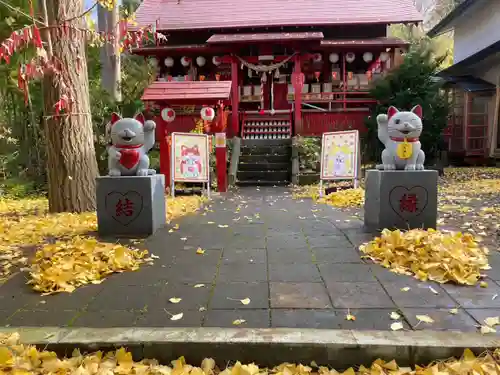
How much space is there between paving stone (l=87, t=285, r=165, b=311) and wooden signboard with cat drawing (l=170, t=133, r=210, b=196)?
560 centimetres

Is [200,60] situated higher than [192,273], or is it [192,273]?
[200,60]

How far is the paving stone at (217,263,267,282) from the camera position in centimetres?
362

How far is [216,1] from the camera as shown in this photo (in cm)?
1803

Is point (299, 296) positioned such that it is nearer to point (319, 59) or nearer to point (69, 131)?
point (69, 131)

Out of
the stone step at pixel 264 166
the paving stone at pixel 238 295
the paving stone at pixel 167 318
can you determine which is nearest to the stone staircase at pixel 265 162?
the stone step at pixel 264 166

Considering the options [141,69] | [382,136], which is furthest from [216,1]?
[382,136]

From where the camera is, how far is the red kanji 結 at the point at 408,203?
5.04 meters

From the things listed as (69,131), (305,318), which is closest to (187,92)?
(69,131)

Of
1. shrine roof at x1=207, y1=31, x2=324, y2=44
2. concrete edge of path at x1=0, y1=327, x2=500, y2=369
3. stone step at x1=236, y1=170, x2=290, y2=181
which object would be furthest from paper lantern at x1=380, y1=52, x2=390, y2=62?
concrete edge of path at x1=0, y1=327, x2=500, y2=369

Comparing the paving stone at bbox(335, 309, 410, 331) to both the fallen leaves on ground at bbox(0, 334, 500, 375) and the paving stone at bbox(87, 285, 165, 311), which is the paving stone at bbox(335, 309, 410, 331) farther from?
the paving stone at bbox(87, 285, 165, 311)

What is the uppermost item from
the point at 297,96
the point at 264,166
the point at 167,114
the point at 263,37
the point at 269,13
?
the point at 269,13

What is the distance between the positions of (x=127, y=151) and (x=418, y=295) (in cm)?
401

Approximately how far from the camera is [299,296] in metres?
3.21

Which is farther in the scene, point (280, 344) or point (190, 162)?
point (190, 162)
